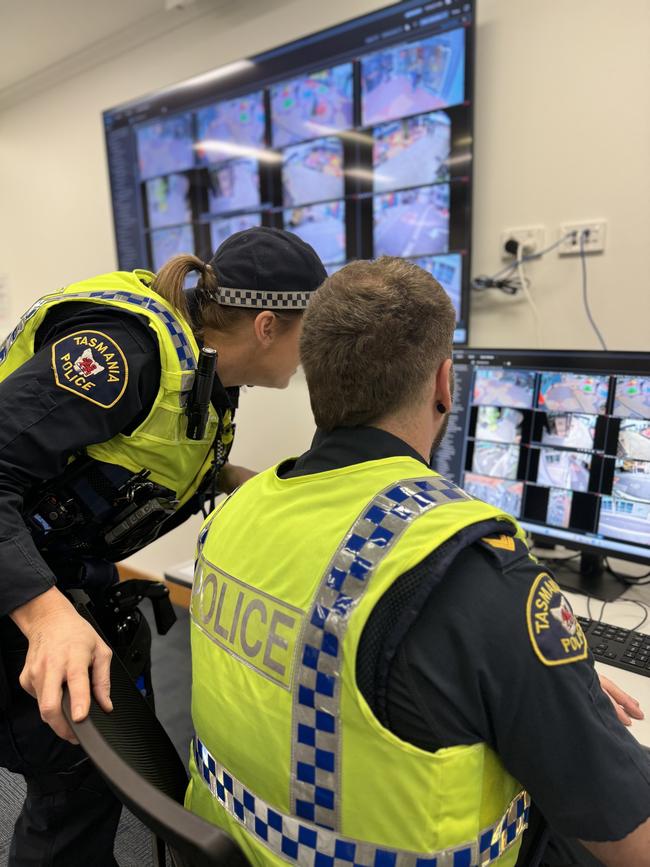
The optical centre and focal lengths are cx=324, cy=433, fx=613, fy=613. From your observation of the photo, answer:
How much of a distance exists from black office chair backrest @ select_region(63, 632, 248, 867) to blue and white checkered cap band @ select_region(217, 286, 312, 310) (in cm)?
70

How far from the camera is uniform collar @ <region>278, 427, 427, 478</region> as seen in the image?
2.47 ft

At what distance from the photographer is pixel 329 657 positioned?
0.63m

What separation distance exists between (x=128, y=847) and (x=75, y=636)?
119 cm

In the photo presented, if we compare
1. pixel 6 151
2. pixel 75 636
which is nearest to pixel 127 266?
pixel 6 151

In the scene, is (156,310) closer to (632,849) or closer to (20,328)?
(20,328)

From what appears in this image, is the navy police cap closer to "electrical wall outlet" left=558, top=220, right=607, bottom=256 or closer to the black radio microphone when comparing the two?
the black radio microphone

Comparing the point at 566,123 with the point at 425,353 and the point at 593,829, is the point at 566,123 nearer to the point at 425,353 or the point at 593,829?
the point at 425,353

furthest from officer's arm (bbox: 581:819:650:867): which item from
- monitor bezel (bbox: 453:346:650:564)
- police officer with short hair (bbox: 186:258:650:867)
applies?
monitor bezel (bbox: 453:346:650:564)

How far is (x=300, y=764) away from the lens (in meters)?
0.66

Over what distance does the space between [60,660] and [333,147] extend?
73.7 inches

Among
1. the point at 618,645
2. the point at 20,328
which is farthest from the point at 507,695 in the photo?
the point at 20,328

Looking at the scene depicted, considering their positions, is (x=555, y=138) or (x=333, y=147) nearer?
(x=555, y=138)

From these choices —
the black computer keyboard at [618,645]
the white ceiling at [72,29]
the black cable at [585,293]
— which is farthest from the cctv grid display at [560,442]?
the white ceiling at [72,29]

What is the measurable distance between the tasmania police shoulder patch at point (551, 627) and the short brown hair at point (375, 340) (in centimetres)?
27
